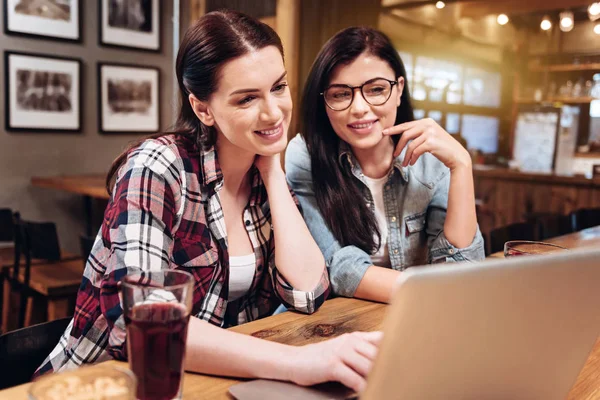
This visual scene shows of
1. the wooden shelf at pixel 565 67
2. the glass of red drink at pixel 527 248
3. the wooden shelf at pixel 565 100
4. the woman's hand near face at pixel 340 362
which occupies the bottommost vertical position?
the woman's hand near face at pixel 340 362

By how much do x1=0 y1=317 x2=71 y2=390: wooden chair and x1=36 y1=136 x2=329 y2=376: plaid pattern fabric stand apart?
0.02 metres

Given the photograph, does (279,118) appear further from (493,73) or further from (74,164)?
(493,73)

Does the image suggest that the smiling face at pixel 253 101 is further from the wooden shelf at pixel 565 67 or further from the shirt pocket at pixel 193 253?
the wooden shelf at pixel 565 67

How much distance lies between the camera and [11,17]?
3.54m

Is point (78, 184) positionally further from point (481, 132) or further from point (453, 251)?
point (481, 132)

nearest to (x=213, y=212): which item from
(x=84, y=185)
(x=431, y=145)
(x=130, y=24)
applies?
(x=431, y=145)

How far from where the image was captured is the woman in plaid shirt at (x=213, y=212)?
0.95 metres

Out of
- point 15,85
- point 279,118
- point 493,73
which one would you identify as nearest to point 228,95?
point 279,118

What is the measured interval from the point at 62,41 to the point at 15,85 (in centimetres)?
46

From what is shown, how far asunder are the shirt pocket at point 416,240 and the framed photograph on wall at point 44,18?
127 inches

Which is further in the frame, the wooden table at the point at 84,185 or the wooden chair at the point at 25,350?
the wooden table at the point at 84,185

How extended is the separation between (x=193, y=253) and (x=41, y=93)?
3.15 meters

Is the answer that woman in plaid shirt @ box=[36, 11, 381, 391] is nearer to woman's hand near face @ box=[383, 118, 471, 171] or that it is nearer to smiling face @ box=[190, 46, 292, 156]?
smiling face @ box=[190, 46, 292, 156]

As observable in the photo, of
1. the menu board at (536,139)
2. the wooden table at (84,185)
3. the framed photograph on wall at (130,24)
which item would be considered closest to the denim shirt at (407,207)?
the wooden table at (84,185)
